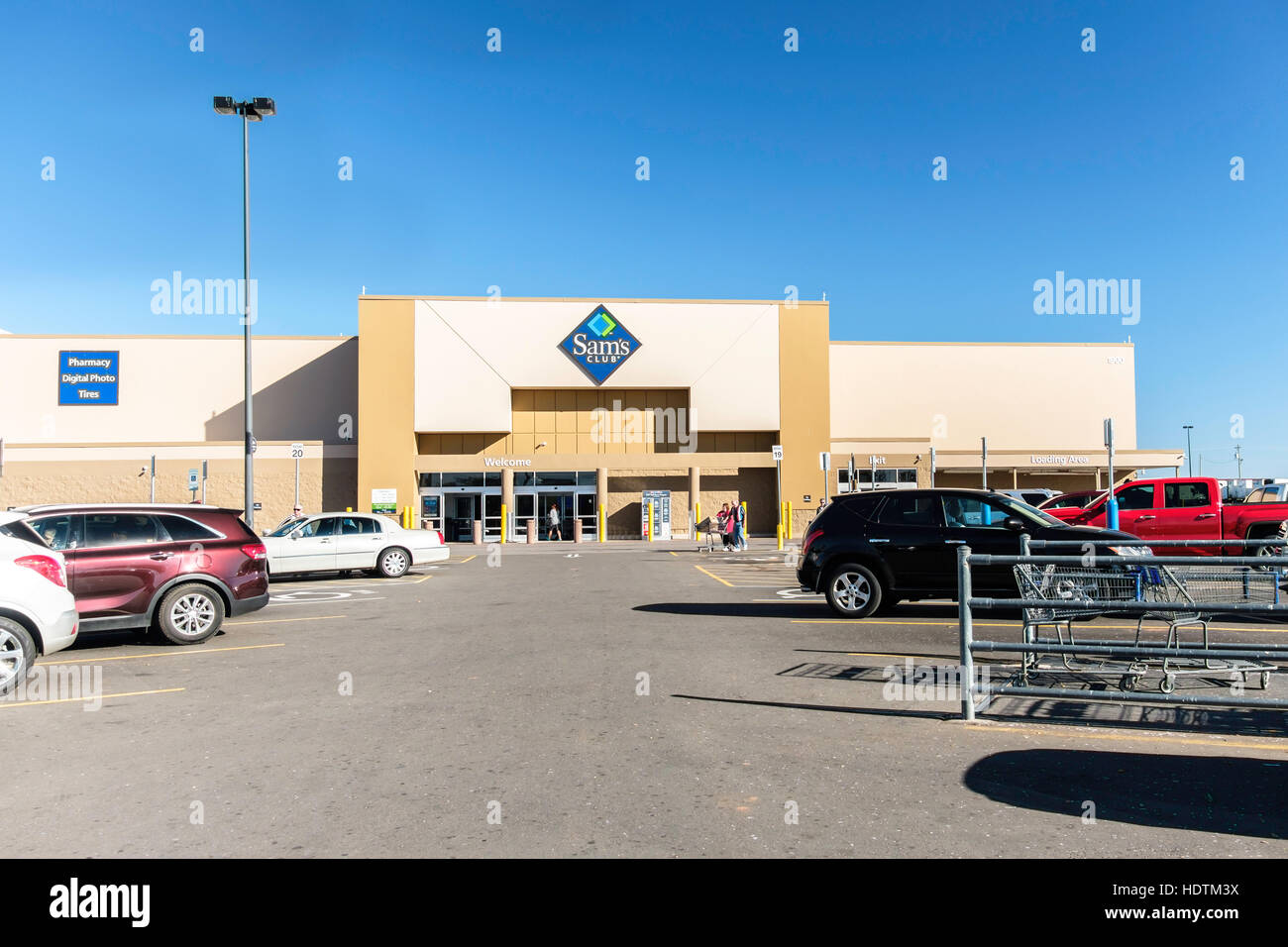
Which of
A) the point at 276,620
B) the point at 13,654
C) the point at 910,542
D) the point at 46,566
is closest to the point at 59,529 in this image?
the point at 46,566

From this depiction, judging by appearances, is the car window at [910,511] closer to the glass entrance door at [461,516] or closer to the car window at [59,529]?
the car window at [59,529]

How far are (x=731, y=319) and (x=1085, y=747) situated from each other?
39237 mm

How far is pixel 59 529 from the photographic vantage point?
34.3ft

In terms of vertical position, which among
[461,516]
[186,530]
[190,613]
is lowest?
[190,613]

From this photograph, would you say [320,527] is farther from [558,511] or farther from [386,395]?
[558,511]

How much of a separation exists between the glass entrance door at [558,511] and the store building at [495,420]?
144 mm

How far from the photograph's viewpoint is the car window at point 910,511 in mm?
12406

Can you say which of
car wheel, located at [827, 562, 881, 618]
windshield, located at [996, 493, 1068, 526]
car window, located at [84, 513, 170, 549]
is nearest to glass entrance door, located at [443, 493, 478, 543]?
car window, located at [84, 513, 170, 549]

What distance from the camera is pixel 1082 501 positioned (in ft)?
90.4

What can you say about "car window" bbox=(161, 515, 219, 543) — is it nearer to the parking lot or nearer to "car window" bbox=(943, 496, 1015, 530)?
the parking lot

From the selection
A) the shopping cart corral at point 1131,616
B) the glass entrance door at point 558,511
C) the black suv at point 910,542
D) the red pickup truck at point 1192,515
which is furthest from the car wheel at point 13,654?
the glass entrance door at point 558,511

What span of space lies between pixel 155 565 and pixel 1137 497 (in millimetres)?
19818
